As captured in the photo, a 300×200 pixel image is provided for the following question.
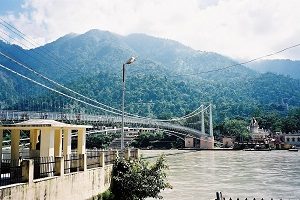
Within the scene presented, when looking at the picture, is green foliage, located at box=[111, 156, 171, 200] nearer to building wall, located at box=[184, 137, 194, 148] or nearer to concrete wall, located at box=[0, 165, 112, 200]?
concrete wall, located at box=[0, 165, 112, 200]

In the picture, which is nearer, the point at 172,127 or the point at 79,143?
the point at 79,143

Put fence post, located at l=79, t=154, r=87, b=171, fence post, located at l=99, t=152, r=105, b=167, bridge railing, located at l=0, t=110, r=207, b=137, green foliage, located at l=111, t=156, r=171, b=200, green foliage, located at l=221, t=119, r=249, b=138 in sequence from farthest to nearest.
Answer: green foliage, located at l=221, t=119, r=249, b=138 < bridge railing, located at l=0, t=110, r=207, b=137 < fence post, located at l=99, t=152, r=105, b=167 < green foliage, located at l=111, t=156, r=171, b=200 < fence post, located at l=79, t=154, r=87, b=171

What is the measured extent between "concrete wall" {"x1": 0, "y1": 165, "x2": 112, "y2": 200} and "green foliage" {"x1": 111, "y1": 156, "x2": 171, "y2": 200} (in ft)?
1.82

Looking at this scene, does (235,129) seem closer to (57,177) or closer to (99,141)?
(99,141)

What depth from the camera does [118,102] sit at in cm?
15762

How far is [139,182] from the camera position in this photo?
643 inches

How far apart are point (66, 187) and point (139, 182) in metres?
3.99

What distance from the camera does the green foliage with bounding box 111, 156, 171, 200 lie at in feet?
53.6

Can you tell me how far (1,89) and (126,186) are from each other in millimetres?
119214

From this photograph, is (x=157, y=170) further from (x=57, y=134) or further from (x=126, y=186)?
(x=57, y=134)

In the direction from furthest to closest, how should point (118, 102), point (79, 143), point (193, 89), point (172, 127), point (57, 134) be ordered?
Answer: 1. point (193, 89)
2. point (118, 102)
3. point (172, 127)
4. point (79, 143)
5. point (57, 134)

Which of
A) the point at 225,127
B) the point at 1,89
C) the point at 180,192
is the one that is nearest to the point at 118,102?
the point at 1,89

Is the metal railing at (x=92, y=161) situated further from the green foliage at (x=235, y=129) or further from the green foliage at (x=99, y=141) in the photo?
the green foliage at (x=235, y=129)

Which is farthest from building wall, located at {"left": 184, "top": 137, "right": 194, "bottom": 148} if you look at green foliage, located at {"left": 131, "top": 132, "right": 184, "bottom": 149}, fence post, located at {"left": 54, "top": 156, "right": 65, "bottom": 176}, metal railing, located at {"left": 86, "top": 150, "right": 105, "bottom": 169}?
fence post, located at {"left": 54, "top": 156, "right": 65, "bottom": 176}
